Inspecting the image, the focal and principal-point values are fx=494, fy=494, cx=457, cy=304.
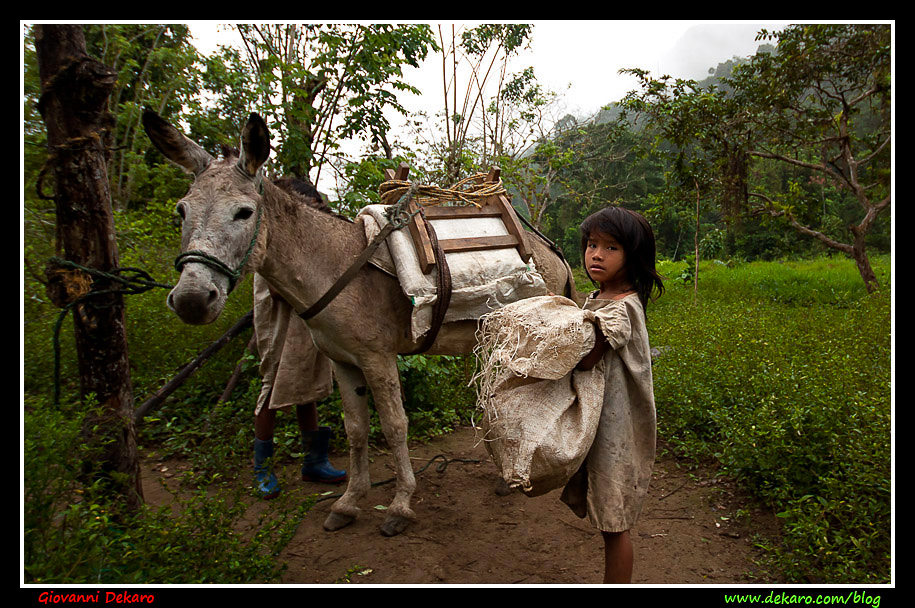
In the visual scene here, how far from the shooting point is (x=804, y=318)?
6613mm

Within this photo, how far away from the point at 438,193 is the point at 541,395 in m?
1.84

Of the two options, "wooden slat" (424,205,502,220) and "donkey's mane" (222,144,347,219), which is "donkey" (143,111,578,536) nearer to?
"donkey's mane" (222,144,347,219)

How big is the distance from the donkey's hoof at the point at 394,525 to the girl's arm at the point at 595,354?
5.94 feet

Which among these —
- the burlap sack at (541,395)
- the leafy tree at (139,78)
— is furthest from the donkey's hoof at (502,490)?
the leafy tree at (139,78)

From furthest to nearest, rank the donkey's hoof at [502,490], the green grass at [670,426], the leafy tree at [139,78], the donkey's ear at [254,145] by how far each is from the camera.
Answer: the leafy tree at [139,78] < the donkey's hoof at [502,490] < the donkey's ear at [254,145] < the green grass at [670,426]

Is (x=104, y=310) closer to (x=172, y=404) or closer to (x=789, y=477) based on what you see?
(x=172, y=404)

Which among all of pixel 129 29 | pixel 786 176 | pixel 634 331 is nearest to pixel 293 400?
pixel 634 331

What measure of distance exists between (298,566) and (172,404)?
9.06 ft

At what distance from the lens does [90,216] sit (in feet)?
7.16

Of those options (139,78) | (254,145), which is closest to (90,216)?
(254,145)

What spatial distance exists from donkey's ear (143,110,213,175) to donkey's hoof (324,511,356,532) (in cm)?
213

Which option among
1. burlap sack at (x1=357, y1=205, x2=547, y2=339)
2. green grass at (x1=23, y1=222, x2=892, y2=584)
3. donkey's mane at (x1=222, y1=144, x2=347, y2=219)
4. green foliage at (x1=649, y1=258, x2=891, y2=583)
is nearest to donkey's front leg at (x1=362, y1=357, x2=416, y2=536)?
burlap sack at (x1=357, y1=205, x2=547, y2=339)

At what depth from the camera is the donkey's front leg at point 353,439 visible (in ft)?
10.0
